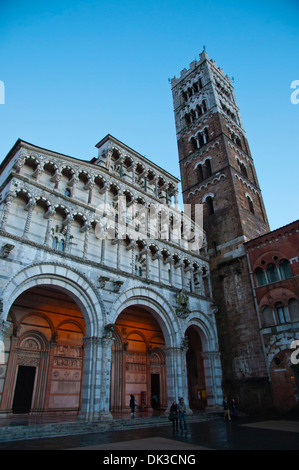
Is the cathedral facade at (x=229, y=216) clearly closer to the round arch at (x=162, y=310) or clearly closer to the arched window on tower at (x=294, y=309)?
the arched window on tower at (x=294, y=309)

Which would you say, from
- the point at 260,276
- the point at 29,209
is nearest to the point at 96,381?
the point at 29,209

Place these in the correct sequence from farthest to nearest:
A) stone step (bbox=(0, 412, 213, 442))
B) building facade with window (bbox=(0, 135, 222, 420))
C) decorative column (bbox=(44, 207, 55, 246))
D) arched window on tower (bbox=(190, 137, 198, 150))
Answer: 1. arched window on tower (bbox=(190, 137, 198, 150))
2. decorative column (bbox=(44, 207, 55, 246))
3. building facade with window (bbox=(0, 135, 222, 420))
4. stone step (bbox=(0, 412, 213, 442))

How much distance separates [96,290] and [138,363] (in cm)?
867

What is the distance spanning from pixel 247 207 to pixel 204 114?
39.3ft

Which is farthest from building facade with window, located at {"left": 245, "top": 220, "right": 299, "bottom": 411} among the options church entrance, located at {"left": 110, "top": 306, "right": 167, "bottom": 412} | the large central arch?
the large central arch

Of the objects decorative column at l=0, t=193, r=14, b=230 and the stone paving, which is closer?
the stone paving

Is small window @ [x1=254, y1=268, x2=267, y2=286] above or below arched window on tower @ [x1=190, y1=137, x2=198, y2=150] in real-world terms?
below

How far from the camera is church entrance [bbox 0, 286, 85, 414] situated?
15.7 meters

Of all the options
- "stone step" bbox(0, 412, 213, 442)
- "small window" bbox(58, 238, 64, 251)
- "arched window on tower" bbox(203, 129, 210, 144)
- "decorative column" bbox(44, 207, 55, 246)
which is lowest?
"stone step" bbox(0, 412, 213, 442)

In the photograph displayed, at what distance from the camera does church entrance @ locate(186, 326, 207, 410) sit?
21.6 m

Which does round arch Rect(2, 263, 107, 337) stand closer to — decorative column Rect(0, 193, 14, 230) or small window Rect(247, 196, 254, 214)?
decorative column Rect(0, 193, 14, 230)

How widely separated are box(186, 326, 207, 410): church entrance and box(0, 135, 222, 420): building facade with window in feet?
0.27

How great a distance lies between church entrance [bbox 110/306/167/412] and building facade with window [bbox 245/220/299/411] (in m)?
6.82

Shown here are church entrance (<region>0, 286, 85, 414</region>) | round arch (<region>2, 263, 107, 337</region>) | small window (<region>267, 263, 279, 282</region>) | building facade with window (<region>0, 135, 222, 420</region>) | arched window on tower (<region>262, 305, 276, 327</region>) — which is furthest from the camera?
small window (<region>267, 263, 279, 282</region>)
